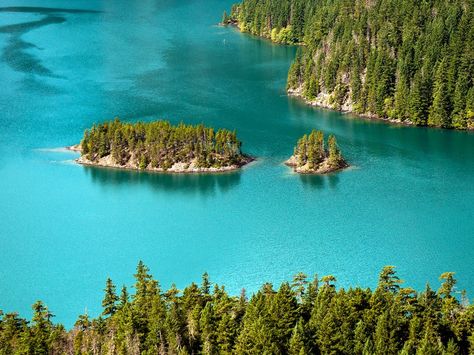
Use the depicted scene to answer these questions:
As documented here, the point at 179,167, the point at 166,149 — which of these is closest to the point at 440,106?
the point at 179,167

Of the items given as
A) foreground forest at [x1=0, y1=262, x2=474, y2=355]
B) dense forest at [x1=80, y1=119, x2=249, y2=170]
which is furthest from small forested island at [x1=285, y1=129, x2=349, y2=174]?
foreground forest at [x1=0, y1=262, x2=474, y2=355]

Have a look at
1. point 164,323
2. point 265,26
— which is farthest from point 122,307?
point 265,26

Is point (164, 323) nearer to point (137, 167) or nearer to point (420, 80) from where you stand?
point (137, 167)

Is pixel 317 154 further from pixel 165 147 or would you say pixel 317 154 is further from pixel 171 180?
pixel 165 147

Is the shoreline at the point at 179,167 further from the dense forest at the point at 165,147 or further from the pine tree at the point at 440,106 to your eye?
the pine tree at the point at 440,106

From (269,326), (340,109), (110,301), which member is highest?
(340,109)
